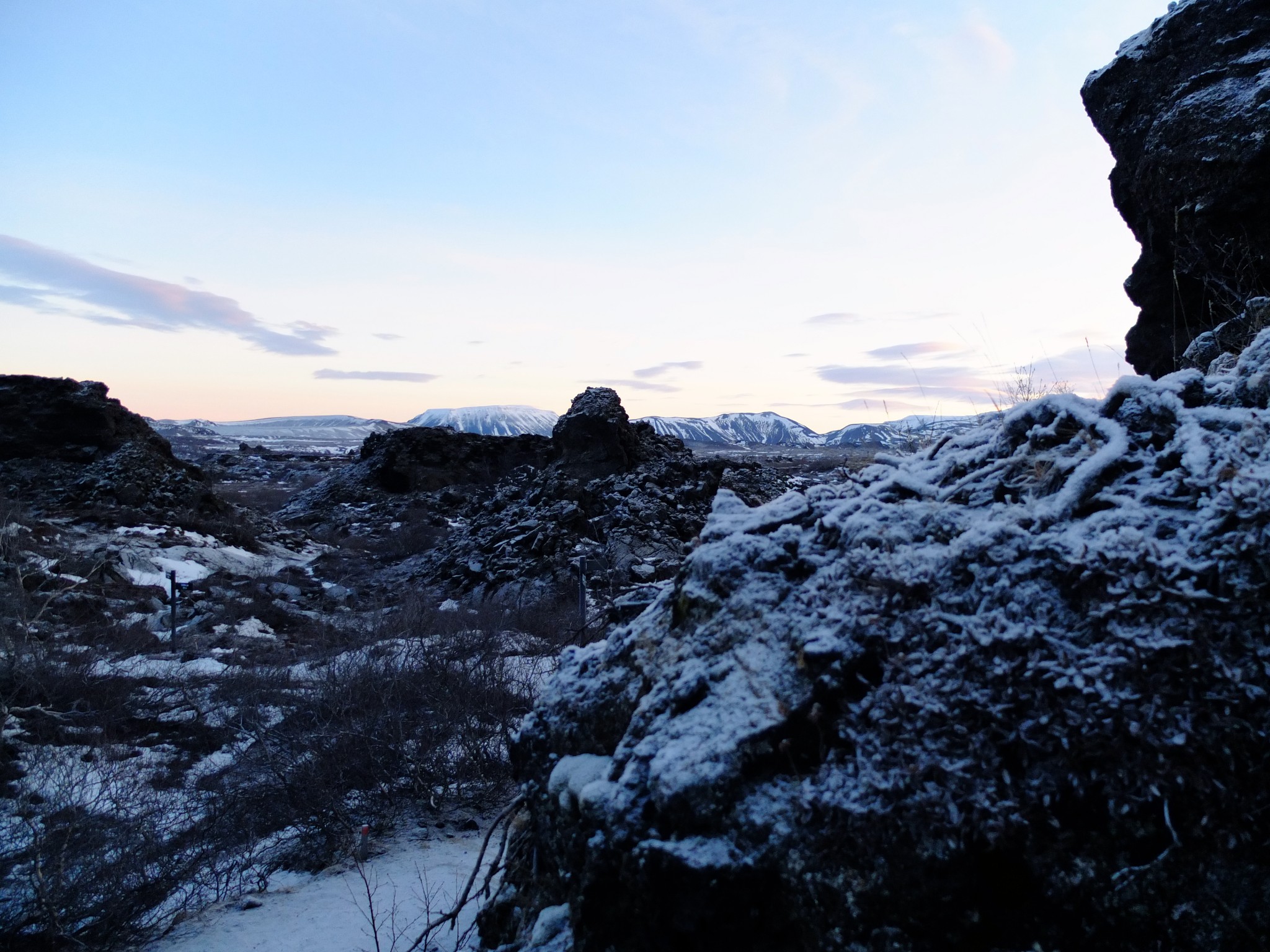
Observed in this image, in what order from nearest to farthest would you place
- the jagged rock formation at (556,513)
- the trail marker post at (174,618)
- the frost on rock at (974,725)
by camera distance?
the frost on rock at (974,725) → the trail marker post at (174,618) → the jagged rock formation at (556,513)

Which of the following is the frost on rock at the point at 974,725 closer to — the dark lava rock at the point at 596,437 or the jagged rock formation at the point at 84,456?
the dark lava rock at the point at 596,437

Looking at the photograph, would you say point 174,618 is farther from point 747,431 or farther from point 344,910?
point 747,431

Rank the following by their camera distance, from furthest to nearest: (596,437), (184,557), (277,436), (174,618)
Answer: (277,436), (596,437), (184,557), (174,618)

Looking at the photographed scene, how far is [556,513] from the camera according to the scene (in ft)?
45.9

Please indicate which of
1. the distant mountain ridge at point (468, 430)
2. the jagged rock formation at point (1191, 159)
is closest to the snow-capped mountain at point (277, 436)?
the distant mountain ridge at point (468, 430)

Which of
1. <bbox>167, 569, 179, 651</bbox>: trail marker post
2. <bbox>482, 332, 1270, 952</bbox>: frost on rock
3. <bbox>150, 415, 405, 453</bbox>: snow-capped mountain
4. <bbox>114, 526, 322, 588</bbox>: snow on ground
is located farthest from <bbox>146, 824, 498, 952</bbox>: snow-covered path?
<bbox>150, 415, 405, 453</bbox>: snow-capped mountain

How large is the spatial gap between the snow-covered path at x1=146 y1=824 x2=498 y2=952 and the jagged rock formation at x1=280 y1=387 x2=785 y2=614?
11.3 feet

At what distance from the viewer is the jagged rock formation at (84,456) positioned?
17641mm

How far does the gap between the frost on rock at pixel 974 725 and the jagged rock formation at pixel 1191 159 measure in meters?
5.21

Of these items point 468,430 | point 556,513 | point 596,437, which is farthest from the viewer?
point 468,430

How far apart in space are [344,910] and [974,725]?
10.2 feet

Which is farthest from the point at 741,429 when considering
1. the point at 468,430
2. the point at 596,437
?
the point at 596,437

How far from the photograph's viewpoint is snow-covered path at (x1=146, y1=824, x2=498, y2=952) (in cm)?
299

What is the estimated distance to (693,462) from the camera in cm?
1712
